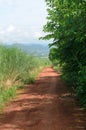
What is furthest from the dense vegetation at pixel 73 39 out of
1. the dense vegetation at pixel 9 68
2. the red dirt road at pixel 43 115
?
the dense vegetation at pixel 9 68

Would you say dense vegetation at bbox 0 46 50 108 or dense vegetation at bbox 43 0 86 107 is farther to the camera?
dense vegetation at bbox 0 46 50 108

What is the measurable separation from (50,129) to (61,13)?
290 inches

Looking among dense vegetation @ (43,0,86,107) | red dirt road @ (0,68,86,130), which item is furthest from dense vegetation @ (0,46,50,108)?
dense vegetation @ (43,0,86,107)

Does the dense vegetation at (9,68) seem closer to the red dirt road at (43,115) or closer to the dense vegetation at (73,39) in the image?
the red dirt road at (43,115)

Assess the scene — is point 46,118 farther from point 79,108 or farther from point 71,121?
point 79,108

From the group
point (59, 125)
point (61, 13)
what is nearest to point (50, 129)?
point (59, 125)

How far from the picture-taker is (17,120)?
47.1 ft

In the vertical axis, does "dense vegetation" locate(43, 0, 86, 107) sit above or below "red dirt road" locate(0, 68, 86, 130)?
above

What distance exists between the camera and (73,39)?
1605 centimetres

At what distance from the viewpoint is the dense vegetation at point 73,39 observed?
41.6 ft

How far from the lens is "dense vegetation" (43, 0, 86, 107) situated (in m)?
12.7

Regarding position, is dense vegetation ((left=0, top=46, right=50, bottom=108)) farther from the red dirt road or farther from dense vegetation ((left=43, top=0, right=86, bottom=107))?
dense vegetation ((left=43, top=0, right=86, bottom=107))

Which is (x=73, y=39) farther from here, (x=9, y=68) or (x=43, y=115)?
(x=9, y=68)

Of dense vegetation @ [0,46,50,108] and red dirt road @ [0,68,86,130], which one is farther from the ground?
dense vegetation @ [0,46,50,108]
